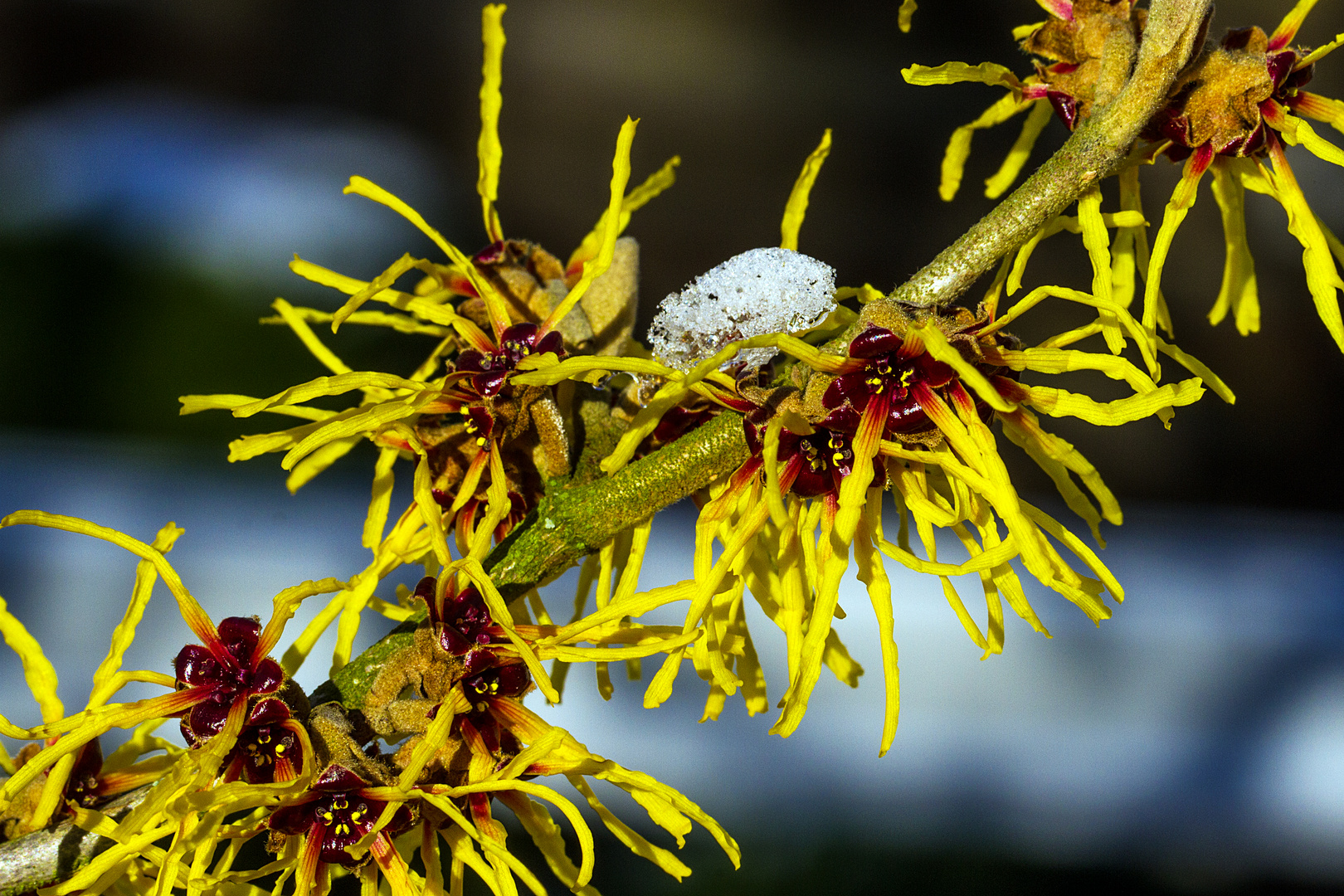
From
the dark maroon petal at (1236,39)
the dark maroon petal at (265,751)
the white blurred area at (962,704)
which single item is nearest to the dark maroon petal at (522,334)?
the dark maroon petal at (265,751)

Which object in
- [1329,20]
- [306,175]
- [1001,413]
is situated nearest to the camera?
[1001,413]

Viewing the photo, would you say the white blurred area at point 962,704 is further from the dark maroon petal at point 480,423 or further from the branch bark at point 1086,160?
the branch bark at point 1086,160

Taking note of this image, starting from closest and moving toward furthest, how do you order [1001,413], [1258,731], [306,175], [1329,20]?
[1001,413]
[1258,731]
[1329,20]
[306,175]

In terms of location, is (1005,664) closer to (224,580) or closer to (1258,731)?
(1258,731)

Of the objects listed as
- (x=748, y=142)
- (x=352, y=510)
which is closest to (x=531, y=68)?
(x=748, y=142)

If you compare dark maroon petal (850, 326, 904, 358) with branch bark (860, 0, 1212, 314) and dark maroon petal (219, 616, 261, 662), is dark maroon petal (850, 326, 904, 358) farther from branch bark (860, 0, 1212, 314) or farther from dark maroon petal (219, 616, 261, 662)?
dark maroon petal (219, 616, 261, 662)

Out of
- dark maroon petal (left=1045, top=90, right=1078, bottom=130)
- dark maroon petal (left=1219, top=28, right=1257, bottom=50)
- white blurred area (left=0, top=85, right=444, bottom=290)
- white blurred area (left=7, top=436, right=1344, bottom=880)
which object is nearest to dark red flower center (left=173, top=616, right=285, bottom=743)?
dark maroon petal (left=1045, top=90, right=1078, bottom=130)

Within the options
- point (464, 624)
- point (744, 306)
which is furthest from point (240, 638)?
point (744, 306)
